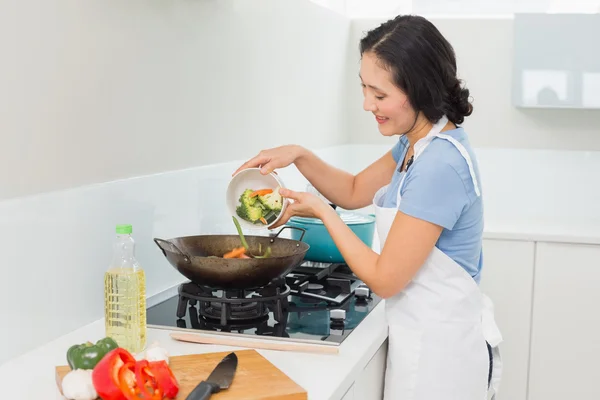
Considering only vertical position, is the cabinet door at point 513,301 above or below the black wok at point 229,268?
below

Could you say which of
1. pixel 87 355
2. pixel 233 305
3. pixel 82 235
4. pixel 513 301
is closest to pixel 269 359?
pixel 233 305

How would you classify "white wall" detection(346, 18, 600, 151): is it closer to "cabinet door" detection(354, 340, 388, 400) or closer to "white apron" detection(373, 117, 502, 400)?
"white apron" detection(373, 117, 502, 400)

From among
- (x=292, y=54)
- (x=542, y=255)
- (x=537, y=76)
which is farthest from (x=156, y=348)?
(x=537, y=76)

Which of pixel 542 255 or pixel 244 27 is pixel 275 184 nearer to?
pixel 244 27

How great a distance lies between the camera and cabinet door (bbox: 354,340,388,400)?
159 centimetres

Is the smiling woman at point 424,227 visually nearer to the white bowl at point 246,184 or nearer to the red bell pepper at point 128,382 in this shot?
the white bowl at point 246,184

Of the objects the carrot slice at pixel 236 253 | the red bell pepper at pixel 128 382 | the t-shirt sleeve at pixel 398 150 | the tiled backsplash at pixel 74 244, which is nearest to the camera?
the red bell pepper at pixel 128 382

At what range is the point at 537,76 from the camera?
312cm

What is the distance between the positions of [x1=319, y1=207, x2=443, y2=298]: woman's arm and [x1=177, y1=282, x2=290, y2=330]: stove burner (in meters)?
0.19

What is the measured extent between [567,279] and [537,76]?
2.68 ft

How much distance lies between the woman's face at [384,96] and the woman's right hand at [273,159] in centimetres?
30

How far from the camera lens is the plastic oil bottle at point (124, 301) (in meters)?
1.48

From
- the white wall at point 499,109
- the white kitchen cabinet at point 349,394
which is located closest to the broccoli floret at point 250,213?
the white kitchen cabinet at point 349,394

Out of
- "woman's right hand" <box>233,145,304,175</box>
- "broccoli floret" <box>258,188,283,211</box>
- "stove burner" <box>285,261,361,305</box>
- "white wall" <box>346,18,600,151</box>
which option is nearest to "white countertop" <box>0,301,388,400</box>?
"stove burner" <box>285,261,361,305</box>
